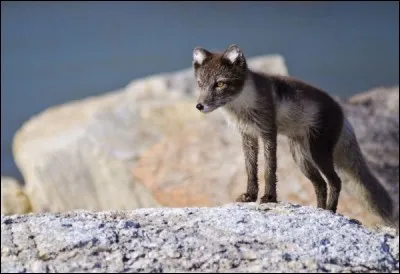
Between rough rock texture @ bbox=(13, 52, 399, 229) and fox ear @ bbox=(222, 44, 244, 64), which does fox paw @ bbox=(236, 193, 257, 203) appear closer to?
fox ear @ bbox=(222, 44, 244, 64)

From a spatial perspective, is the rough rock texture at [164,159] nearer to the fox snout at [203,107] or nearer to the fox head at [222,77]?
the fox head at [222,77]

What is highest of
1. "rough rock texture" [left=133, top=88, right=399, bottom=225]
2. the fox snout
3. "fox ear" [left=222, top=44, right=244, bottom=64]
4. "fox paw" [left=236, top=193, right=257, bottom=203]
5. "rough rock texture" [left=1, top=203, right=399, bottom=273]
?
"fox ear" [left=222, top=44, right=244, bottom=64]

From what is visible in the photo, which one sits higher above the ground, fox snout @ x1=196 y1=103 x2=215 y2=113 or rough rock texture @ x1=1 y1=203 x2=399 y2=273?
fox snout @ x1=196 y1=103 x2=215 y2=113

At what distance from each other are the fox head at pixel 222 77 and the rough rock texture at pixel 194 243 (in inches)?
46.3

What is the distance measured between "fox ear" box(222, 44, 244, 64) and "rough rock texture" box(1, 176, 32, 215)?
6110 mm

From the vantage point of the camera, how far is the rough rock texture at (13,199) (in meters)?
11.2

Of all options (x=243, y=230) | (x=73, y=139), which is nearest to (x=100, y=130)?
(x=73, y=139)

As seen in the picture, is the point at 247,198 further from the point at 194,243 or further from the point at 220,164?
the point at 220,164

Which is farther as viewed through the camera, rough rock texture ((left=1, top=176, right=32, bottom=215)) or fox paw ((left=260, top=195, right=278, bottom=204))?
rough rock texture ((left=1, top=176, right=32, bottom=215))

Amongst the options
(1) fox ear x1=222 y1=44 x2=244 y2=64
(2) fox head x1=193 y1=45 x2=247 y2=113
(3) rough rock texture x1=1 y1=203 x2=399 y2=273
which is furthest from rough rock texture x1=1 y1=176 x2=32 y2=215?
(3) rough rock texture x1=1 y1=203 x2=399 y2=273

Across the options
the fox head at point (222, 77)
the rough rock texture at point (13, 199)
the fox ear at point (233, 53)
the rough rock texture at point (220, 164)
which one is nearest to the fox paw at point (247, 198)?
the fox head at point (222, 77)

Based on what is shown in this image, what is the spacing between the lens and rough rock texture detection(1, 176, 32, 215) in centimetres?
1116

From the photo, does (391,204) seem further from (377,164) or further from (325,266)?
(325,266)

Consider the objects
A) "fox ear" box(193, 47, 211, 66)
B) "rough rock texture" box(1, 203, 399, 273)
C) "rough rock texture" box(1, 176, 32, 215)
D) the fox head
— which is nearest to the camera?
"rough rock texture" box(1, 203, 399, 273)
